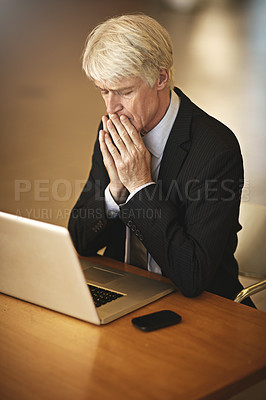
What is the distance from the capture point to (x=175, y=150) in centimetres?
171

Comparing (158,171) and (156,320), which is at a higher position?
(158,171)

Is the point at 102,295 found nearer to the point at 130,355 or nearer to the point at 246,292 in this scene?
the point at 130,355

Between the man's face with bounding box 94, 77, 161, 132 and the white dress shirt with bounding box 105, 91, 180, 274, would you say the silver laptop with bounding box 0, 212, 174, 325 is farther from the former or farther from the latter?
the man's face with bounding box 94, 77, 161, 132

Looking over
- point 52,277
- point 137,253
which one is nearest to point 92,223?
point 137,253

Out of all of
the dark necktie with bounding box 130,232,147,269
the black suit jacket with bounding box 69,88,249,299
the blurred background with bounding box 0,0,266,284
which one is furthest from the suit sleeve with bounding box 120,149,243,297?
the blurred background with bounding box 0,0,266,284

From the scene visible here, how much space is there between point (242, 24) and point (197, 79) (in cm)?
82

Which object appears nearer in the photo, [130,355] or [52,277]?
[130,355]

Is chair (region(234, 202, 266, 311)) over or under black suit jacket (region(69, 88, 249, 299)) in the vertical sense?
under

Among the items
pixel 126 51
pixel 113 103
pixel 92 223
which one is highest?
pixel 126 51

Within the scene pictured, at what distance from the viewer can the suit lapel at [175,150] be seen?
66.6 inches

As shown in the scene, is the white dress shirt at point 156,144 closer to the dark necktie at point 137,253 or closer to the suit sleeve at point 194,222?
the dark necktie at point 137,253

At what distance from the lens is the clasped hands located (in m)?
1.63

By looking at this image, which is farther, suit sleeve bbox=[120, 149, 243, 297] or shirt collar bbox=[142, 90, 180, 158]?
shirt collar bbox=[142, 90, 180, 158]

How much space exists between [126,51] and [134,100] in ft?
0.51
